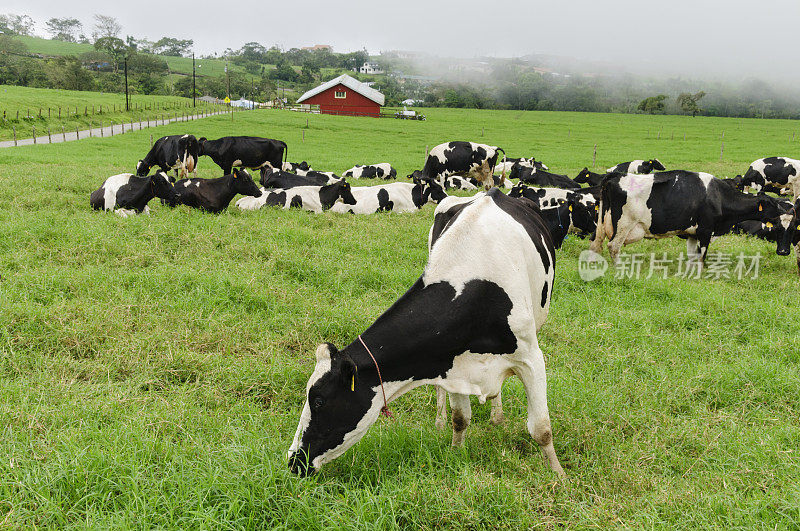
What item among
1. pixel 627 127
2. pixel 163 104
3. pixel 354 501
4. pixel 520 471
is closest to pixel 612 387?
pixel 520 471

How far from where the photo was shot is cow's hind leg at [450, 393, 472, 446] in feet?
12.0

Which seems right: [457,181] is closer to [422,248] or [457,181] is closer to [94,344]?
[422,248]

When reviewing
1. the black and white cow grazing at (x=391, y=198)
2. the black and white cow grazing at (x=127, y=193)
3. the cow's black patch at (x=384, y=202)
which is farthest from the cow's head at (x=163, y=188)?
the cow's black patch at (x=384, y=202)

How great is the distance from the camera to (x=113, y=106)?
165 feet

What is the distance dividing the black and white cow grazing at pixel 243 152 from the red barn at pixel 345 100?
1749 inches

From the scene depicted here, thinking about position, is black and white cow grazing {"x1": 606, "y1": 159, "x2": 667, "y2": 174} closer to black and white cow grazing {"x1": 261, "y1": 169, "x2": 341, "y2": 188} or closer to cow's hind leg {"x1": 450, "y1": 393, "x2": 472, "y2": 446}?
black and white cow grazing {"x1": 261, "y1": 169, "x2": 341, "y2": 188}

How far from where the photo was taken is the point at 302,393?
4.58 meters

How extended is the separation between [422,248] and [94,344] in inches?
207

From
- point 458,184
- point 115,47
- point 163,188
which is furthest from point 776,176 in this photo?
point 115,47

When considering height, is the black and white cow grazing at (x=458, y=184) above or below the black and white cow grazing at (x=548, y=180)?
below

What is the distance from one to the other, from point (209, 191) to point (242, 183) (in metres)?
0.77

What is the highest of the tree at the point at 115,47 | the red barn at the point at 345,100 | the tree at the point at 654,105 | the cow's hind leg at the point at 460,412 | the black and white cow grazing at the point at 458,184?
the tree at the point at 115,47

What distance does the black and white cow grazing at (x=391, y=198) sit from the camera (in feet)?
40.8

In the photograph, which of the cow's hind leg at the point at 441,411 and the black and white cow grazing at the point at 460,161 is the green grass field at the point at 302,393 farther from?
the black and white cow grazing at the point at 460,161
